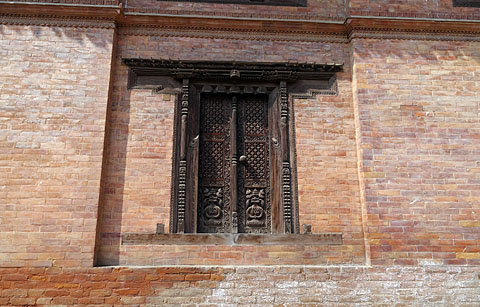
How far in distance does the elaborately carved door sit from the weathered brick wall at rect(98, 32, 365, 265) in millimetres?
506

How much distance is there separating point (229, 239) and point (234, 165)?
118cm

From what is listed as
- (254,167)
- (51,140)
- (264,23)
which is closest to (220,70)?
(264,23)

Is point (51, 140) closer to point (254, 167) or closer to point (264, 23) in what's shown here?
point (254, 167)

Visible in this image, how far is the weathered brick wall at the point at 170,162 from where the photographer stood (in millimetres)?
6367

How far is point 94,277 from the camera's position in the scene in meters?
5.98

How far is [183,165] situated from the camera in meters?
6.70

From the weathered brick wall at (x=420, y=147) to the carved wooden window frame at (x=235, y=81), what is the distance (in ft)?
2.76

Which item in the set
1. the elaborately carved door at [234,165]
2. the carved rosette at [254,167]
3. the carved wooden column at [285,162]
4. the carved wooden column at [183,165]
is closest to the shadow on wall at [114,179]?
the carved wooden column at [183,165]

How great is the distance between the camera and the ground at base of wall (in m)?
5.90

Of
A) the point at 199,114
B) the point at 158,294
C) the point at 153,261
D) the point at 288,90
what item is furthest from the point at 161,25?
the point at 158,294

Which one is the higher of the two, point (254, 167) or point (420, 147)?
point (420, 147)

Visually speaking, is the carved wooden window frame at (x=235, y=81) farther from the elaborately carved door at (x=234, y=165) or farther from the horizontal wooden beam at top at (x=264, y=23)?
the horizontal wooden beam at top at (x=264, y=23)

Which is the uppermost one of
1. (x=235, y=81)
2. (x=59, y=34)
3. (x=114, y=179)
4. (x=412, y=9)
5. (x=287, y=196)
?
(x=412, y=9)

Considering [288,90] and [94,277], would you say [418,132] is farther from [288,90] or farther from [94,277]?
[94,277]
